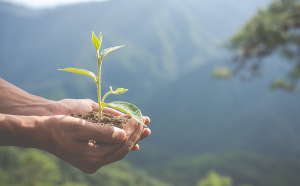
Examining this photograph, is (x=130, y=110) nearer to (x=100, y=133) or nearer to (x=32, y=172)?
(x=100, y=133)

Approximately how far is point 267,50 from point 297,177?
65.2 meters

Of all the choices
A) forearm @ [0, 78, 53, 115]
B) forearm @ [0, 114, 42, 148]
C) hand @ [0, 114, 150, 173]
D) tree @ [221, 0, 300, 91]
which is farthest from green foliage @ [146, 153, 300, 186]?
forearm @ [0, 114, 42, 148]

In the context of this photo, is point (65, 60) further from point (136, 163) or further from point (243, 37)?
point (243, 37)

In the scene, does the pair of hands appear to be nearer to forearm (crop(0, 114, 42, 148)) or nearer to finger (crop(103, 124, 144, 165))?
finger (crop(103, 124, 144, 165))

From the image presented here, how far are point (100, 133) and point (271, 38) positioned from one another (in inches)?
243

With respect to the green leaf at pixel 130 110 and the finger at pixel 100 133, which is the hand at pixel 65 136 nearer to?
the finger at pixel 100 133

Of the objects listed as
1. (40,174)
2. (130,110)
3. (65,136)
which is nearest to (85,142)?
(65,136)

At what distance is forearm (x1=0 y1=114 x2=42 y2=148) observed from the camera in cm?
152

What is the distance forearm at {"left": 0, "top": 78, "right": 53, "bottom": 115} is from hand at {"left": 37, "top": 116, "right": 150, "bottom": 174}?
0.67 meters

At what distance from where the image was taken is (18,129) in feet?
5.10

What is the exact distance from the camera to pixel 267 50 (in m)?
6.76

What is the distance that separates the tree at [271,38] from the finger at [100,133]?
19.1 feet

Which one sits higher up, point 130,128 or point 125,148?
point 130,128

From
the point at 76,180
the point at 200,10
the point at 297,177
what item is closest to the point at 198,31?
the point at 200,10
